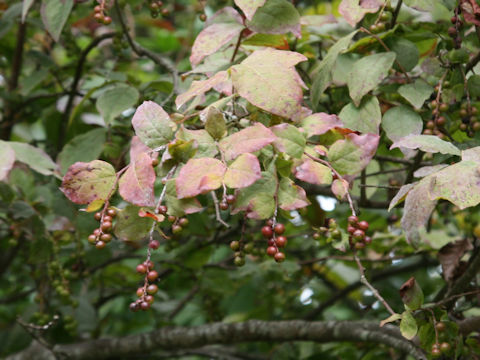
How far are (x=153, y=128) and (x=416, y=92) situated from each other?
0.53 metres

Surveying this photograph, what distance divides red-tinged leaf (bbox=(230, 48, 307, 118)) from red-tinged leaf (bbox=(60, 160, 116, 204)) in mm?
249

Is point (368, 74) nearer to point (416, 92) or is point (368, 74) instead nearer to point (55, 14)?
point (416, 92)

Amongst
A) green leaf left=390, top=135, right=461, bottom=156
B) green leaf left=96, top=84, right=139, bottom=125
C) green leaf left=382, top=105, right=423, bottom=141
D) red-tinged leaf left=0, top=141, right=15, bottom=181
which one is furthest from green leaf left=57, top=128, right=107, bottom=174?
green leaf left=390, top=135, right=461, bottom=156

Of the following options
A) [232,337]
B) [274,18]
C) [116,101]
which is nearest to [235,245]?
[274,18]

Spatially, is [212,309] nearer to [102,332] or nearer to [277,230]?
[102,332]

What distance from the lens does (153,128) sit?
1.04 meters

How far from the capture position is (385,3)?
1.24 meters

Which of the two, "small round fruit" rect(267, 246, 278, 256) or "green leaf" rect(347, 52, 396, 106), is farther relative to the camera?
"green leaf" rect(347, 52, 396, 106)

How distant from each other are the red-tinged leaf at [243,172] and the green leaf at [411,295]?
1.50 ft

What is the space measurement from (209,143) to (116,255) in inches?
53.2

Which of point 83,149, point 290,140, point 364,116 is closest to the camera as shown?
point 290,140

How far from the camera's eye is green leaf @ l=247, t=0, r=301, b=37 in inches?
48.9

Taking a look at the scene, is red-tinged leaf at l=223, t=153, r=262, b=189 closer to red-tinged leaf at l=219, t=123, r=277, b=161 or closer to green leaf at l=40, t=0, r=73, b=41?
red-tinged leaf at l=219, t=123, r=277, b=161

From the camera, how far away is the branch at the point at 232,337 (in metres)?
1.66
